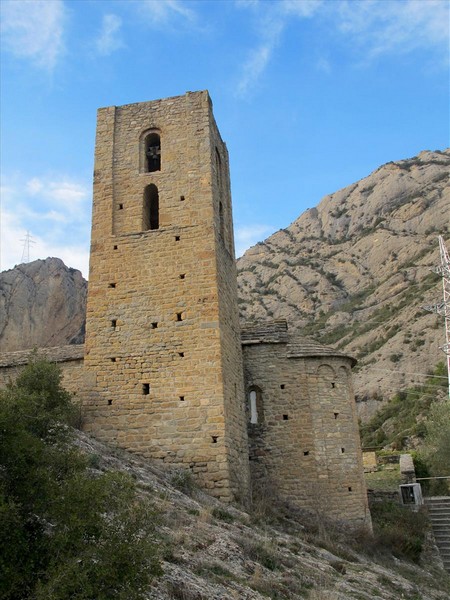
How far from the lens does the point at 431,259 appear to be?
61.5 metres

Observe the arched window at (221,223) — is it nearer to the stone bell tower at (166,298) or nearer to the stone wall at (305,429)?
the stone bell tower at (166,298)

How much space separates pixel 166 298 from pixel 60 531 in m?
10.8

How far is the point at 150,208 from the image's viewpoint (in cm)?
1884

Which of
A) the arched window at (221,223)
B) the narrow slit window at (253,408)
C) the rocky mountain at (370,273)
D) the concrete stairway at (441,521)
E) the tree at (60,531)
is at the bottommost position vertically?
the concrete stairway at (441,521)

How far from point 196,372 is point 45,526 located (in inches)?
362

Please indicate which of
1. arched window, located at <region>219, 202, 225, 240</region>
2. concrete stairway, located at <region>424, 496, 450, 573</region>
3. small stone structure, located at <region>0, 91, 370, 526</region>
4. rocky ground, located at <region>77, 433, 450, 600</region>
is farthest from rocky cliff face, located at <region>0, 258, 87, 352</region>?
rocky ground, located at <region>77, 433, 450, 600</region>

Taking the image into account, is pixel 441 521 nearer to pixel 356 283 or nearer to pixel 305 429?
pixel 305 429

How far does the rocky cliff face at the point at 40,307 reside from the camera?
32.9 metres

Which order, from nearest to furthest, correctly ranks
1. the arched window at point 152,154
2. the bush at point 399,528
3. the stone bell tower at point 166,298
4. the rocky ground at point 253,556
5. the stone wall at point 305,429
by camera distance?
1. the rocky ground at point 253,556
2. the stone bell tower at point 166,298
3. the bush at point 399,528
4. the stone wall at point 305,429
5. the arched window at point 152,154

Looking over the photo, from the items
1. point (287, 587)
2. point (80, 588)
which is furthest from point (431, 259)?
point (80, 588)

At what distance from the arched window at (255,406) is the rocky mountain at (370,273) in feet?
107

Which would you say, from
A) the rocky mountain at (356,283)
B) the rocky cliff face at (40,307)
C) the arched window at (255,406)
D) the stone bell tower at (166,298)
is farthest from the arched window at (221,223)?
the rocky mountain at (356,283)

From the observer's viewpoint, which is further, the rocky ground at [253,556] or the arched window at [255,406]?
the arched window at [255,406]

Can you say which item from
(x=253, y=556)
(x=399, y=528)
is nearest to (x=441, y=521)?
(x=399, y=528)
